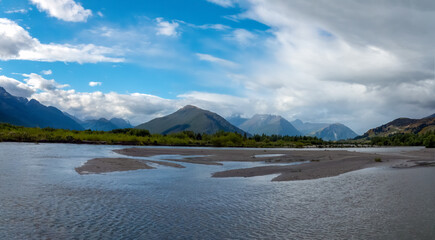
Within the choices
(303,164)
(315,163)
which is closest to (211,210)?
(303,164)

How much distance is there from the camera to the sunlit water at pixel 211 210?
13195mm

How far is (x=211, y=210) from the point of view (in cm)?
1745

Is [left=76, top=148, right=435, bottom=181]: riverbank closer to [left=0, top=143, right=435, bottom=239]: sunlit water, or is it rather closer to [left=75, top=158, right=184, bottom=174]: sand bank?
[left=75, top=158, right=184, bottom=174]: sand bank

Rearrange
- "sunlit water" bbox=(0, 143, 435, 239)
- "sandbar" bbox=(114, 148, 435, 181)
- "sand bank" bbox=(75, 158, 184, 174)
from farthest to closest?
"sandbar" bbox=(114, 148, 435, 181) → "sand bank" bbox=(75, 158, 184, 174) → "sunlit water" bbox=(0, 143, 435, 239)

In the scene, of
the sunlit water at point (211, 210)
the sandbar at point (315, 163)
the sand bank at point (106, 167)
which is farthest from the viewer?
the sandbar at point (315, 163)

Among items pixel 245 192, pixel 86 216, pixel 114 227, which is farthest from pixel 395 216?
pixel 86 216

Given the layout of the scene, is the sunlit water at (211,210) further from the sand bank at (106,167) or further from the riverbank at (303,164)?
the riverbank at (303,164)

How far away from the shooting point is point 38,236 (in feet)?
39.8

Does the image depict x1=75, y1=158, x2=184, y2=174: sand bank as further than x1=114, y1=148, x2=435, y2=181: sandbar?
No

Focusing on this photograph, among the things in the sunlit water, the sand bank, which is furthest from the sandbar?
the sand bank

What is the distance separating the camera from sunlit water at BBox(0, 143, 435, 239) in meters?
13.2

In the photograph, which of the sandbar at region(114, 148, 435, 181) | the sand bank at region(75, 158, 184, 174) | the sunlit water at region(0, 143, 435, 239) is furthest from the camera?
the sandbar at region(114, 148, 435, 181)

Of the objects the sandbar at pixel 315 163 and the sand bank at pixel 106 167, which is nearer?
the sand bank at pixel 106 167

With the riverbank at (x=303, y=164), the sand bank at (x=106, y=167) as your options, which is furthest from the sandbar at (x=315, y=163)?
the sand bank at (x=106, y=167)
